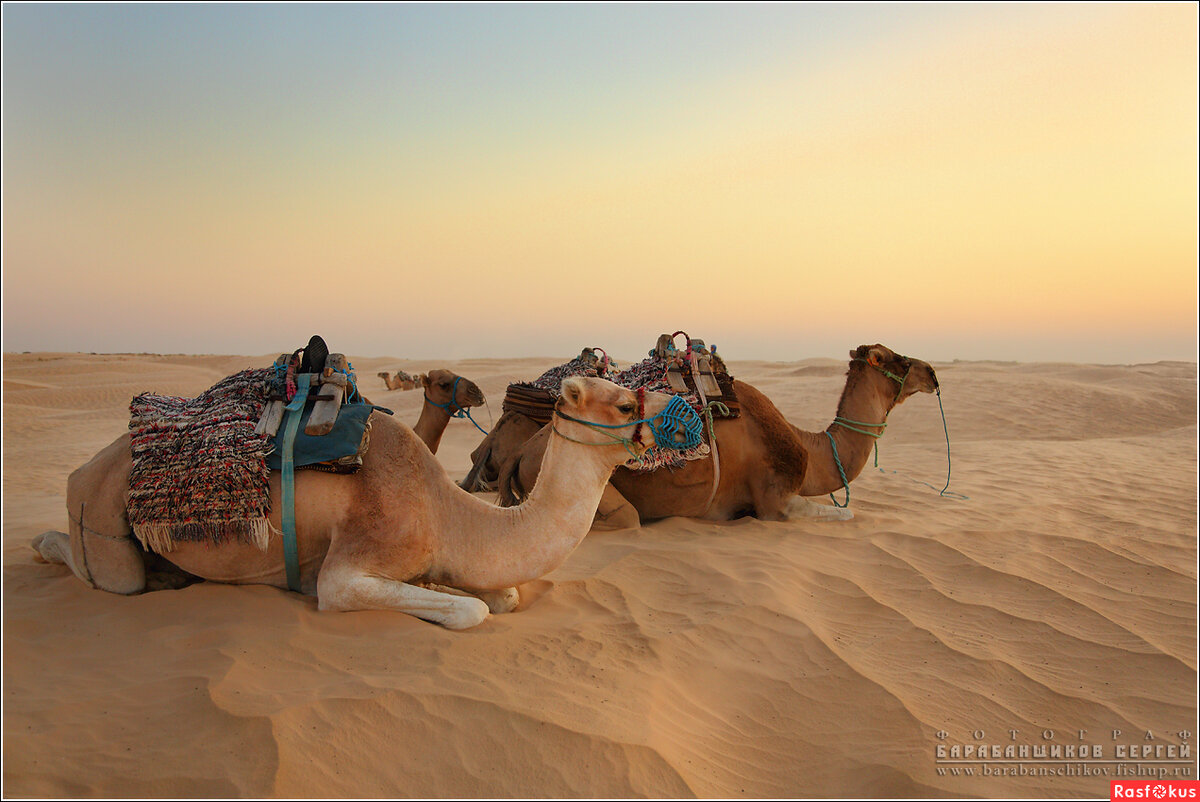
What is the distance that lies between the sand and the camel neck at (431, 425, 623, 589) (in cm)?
30

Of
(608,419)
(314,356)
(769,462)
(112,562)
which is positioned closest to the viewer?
(608,419)

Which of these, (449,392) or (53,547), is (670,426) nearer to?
(53,547)

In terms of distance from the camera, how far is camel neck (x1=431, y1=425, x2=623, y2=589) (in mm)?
3975

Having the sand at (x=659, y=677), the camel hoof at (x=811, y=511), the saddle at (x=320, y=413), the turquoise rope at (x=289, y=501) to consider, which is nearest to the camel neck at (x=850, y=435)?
the camel hoof at (x=811, y=511)

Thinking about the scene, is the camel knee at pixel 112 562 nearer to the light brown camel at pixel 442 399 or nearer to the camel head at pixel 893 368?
the light brown camel at pixel 442 399

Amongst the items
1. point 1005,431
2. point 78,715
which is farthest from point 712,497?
point 1005,431

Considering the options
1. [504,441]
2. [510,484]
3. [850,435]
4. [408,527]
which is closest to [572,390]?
[408,527]

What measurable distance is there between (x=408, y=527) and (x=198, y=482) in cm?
109

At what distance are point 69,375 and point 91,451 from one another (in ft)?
62.1

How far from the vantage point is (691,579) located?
506cm

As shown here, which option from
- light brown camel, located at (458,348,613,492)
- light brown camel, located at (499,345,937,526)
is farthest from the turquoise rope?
light brown camel, located at (458,348,613,492)

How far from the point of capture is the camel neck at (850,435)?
287 inches

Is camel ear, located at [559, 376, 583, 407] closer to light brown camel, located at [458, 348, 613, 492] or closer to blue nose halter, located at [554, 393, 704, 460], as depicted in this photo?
blue nose halter, located at [554, 393, 704, 460]

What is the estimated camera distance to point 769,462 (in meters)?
6.96
